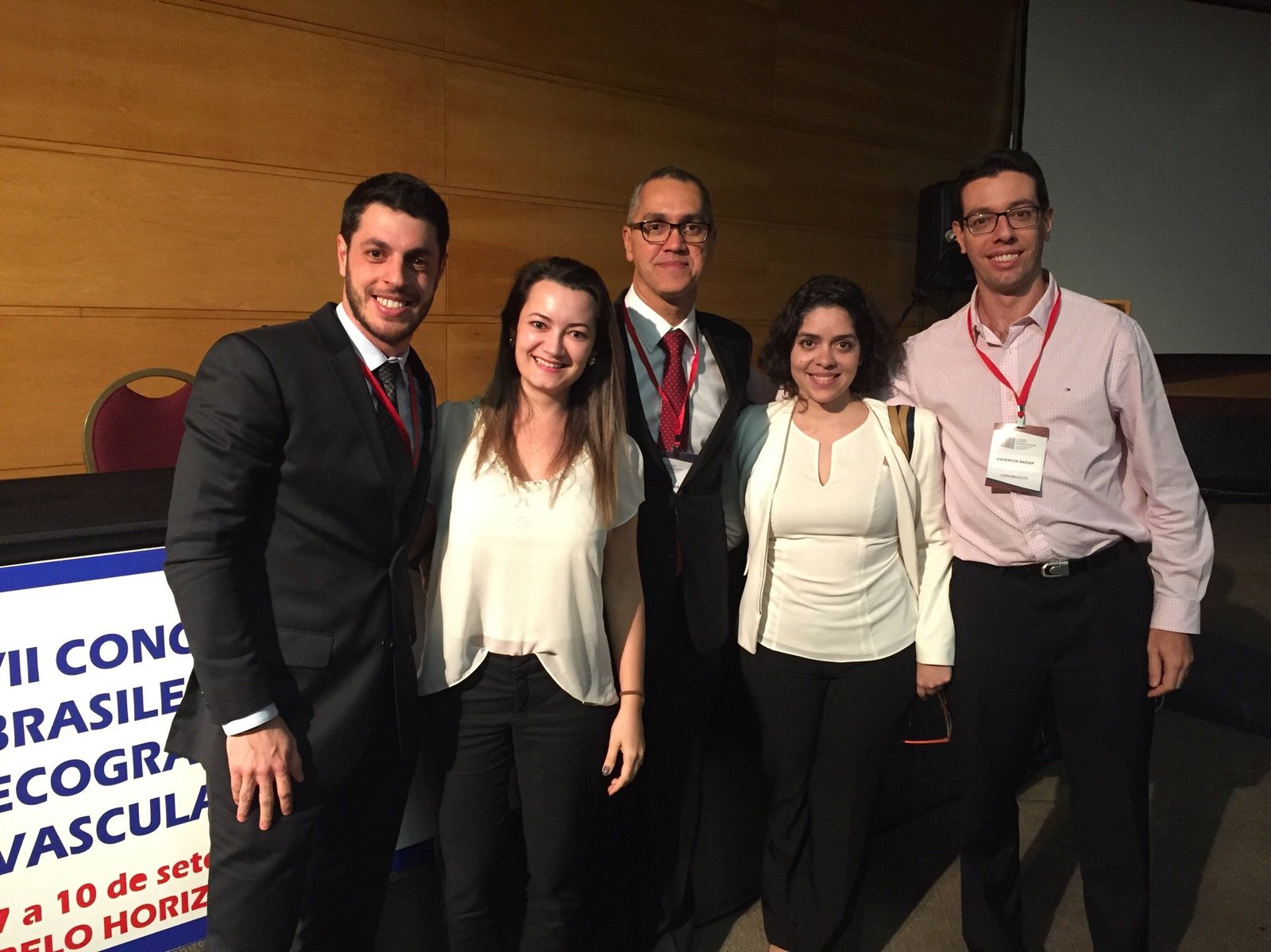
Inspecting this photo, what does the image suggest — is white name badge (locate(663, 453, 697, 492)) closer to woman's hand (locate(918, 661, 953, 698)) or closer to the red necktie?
the red necktie

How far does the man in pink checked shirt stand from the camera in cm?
171

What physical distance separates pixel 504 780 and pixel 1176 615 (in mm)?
1410

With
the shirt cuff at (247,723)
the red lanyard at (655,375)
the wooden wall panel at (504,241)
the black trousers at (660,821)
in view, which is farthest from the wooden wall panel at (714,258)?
the shirt cuff at (247,723)

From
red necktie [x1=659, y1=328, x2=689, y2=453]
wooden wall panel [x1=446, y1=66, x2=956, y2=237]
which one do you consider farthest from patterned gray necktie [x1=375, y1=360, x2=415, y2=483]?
wooden wall panel [x1=446, y1=66, x2=956, y2=237]

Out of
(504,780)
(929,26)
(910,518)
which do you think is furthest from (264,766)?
(929,26)

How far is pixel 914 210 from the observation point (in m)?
5.88

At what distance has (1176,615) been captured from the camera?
172 centimetres

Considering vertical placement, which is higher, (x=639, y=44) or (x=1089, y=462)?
(x=639, y=44)

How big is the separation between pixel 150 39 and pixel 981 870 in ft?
12.8

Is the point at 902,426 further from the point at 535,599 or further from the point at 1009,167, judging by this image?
the point at 535,599

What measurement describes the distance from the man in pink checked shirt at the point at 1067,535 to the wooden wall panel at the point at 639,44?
9.81 feet

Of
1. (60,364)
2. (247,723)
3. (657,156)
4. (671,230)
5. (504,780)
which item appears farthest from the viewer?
(657,156)

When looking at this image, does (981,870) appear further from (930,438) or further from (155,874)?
(155,874)

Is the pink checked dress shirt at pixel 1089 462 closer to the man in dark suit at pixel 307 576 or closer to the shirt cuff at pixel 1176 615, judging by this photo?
the shirt cuff at pixel 1176 615
